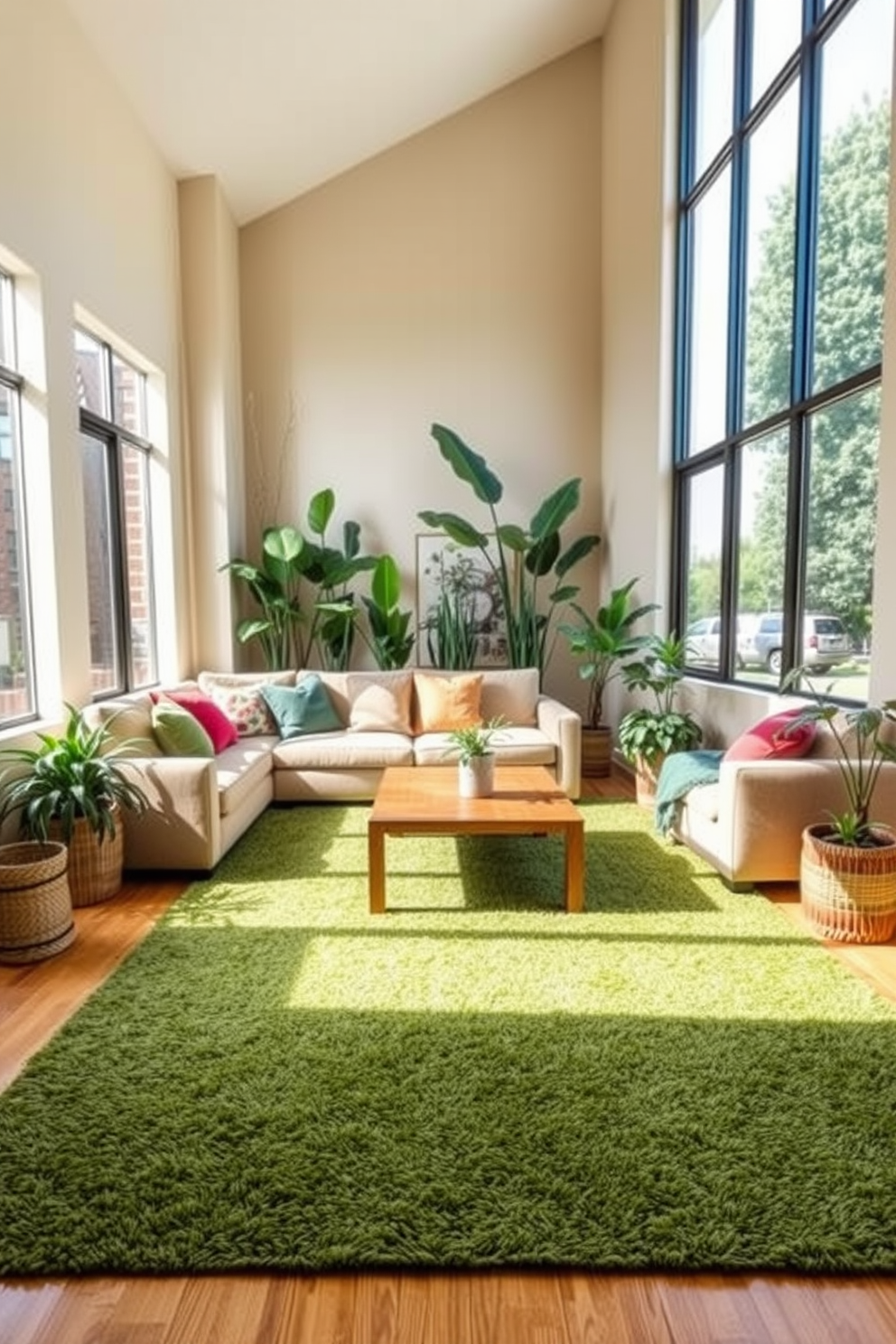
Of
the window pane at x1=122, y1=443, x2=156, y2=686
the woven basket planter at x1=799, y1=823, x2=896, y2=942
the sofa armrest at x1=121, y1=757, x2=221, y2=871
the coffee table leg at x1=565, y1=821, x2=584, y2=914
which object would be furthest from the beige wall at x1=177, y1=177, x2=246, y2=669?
the woven basket planter at x1=799, y1=823, x2=896, y2=942

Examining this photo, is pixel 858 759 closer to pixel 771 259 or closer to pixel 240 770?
pixel 771 259

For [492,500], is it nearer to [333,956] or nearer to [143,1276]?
[333,956]

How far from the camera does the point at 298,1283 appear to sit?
4.50 feet

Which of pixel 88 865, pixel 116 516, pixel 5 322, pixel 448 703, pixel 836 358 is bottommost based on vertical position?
pixel 88 865

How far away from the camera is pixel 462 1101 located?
1.82 metres

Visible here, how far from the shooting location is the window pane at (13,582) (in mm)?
3502

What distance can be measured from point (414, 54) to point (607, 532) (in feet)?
11.5

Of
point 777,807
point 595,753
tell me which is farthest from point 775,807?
point 595,753

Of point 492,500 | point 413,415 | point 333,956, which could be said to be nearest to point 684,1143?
point 333,956

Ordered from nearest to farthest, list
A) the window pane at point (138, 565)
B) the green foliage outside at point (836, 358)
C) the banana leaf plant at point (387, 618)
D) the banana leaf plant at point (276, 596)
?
1. the green foliage outside at point (836, 358)
2. the window pane at point (138, 565)
3. the banana leaf plant at point (276, 596)
4. the banana leaf plant at point (387, 618)

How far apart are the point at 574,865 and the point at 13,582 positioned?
9.53ft

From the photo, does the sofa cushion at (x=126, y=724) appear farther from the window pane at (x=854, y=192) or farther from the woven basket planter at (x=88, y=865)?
the window pane at (x=854, y=192)

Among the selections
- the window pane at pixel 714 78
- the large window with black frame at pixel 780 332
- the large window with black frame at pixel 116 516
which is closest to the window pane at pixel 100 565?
the large window with black frame at pixel 116 516

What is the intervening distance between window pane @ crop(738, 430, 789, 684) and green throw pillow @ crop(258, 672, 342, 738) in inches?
101
